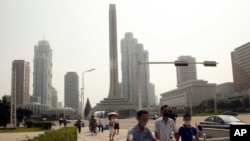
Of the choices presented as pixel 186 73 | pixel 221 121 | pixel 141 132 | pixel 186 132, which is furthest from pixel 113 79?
pixel 141 132

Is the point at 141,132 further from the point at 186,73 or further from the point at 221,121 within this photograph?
the point at 186,73

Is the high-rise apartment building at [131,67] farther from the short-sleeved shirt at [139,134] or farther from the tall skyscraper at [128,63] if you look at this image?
the short-sleeved shirt at [139,134]

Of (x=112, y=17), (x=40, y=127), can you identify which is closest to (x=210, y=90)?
(x=112, y=17)

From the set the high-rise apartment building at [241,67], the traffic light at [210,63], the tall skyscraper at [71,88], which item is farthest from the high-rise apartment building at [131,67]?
the traffic light at [210,63]

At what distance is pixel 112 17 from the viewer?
379 ft

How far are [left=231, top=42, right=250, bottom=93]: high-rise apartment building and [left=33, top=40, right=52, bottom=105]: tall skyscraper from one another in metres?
71.5

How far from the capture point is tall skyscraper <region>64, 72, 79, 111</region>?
400 feet

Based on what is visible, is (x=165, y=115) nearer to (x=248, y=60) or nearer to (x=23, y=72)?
(x=23, y=72)

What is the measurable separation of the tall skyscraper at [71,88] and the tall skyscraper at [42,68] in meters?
8.89

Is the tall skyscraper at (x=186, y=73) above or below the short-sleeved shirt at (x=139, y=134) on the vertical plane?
above

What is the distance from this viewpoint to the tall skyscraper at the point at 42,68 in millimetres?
108500

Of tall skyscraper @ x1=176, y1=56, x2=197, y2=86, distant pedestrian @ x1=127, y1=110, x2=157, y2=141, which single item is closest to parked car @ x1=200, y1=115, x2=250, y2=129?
distant pedestrian @ x1=127, y1=110, x2=157, y2=141

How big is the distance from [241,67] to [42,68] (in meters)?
75.2

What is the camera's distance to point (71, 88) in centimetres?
14225
